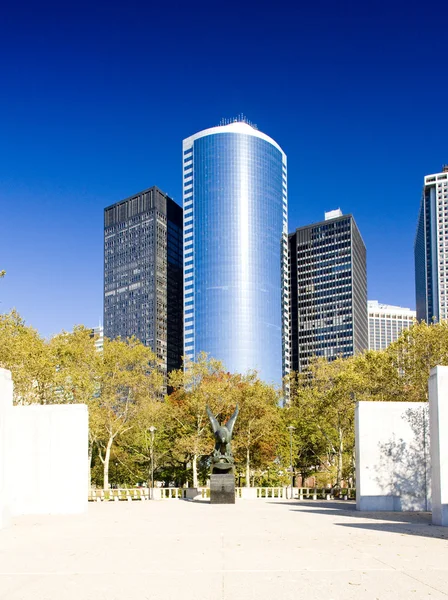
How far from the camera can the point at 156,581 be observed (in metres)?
10.8

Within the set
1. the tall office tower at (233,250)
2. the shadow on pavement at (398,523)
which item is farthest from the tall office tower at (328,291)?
the shadow on pavement at (398,523)

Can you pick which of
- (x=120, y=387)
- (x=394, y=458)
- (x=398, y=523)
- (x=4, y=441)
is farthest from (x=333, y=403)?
(x=4, y=441)

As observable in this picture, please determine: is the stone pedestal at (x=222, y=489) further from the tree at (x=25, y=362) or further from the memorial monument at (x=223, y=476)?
the tree at (x=25, y=362)

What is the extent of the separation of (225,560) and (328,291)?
183048 mm

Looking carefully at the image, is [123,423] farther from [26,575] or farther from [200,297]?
[200,297]

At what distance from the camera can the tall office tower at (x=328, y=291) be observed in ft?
620

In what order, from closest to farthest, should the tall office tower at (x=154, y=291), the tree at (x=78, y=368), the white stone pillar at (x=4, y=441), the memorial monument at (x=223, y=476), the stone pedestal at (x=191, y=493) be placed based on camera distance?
the white stone pillar at (x=4, y=441) → the memorial monument at (x=223, y=476) → the stone pedestal at (x=191, y=493) → the tree at (x=78, y=368) → the tall office tower at (x=154, y=291)

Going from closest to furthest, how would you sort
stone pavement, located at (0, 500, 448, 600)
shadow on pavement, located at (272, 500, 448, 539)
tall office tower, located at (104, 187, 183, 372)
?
stone pavement, located at (0, 500, 448, 600) < shadow on pavement, located at (272, 500, 448, 539) < tall office tower, located at (104, 187, 183, 372)

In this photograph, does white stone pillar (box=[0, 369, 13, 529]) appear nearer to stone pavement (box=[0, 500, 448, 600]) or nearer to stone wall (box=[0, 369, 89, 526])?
stone pavement (box=[0, 500, 448, 600])

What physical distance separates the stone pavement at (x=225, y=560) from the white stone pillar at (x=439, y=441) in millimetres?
778

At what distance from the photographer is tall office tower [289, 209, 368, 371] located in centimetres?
18900

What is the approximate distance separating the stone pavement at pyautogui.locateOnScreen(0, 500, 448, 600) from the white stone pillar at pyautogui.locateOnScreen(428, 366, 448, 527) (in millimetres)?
778

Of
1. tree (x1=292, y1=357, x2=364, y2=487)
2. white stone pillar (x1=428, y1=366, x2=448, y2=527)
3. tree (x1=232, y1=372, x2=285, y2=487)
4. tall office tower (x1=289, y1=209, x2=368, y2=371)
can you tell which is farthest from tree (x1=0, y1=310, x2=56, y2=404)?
tall office tower (x1=289, y1=209, x2=368, y2=371)

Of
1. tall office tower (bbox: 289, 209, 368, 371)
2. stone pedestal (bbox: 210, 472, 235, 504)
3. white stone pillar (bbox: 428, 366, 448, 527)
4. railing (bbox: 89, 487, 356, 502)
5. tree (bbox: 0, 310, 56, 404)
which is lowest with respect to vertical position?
railing (bbox: 89, 487, 356, 502)
